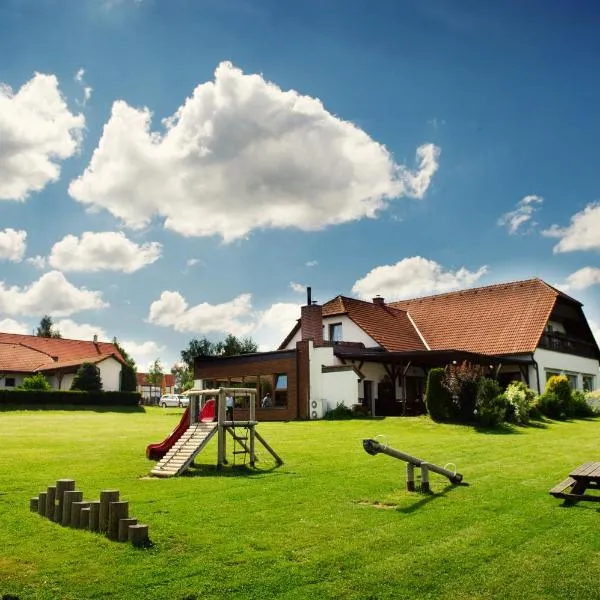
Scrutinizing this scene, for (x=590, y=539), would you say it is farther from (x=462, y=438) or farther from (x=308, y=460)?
(x=462, y=438)

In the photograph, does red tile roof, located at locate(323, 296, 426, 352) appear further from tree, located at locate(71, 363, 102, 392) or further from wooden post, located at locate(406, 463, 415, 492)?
wooden post, located at locate(406, 463, 415, 492)

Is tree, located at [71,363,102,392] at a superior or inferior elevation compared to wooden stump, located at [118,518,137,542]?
superior

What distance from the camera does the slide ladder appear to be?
1355 cm

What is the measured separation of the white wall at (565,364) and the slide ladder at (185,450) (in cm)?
2536

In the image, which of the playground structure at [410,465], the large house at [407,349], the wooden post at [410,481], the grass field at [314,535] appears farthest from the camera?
the large house at [407,349]

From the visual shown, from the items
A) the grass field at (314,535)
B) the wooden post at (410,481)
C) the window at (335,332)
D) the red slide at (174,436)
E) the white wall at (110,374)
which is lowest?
the grass field at (314,535)

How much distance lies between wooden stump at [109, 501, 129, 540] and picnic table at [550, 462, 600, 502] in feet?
21.0

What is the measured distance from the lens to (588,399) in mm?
32656

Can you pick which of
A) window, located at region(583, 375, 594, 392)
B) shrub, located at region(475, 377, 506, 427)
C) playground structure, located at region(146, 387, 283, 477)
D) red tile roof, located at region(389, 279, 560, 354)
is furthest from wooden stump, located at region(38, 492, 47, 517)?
window, located at region(583, 375, 594, 392)

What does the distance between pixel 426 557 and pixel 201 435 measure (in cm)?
850

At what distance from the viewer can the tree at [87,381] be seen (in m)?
49.3

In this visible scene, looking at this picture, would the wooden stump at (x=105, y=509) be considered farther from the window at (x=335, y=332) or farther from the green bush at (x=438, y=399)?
the window at (x=335, y=332)

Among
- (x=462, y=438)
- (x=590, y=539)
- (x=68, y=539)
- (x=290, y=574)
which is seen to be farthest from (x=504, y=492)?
(x=462, y=438)

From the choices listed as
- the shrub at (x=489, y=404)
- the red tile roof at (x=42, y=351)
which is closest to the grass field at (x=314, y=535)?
the shrub at (x=489, y=404)
